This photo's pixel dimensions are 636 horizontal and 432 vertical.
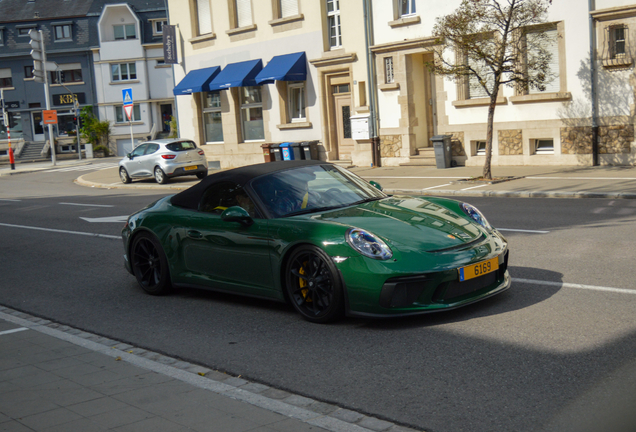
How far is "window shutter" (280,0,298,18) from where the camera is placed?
27.1 meters

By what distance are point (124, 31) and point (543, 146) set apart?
4804 centimetres

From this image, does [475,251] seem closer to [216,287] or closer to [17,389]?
[216,287]

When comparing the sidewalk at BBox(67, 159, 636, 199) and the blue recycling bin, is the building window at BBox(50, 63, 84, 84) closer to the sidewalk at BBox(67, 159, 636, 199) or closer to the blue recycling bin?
the blue recycling bin

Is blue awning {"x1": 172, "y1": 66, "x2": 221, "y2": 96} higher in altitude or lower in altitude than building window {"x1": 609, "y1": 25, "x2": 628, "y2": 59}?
higher

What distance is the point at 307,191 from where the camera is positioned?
681 centimetres

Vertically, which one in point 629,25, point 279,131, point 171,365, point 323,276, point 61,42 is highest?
point 61,42

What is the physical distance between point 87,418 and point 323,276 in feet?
7.51

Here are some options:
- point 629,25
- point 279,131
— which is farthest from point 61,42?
point 629,25

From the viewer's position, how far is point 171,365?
212 inches

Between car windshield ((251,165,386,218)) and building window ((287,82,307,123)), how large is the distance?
810 inches

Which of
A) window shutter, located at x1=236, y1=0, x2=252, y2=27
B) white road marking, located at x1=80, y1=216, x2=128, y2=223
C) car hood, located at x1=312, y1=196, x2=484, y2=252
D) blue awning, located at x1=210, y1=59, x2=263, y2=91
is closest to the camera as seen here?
car hood, located at x1=312, y1=196, x2=484, y2=252

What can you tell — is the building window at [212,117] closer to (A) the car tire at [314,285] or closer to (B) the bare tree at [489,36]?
(B) the bare tree at [489,36]

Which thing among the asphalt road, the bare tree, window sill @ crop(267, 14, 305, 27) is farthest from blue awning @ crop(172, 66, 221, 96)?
the asphalt road

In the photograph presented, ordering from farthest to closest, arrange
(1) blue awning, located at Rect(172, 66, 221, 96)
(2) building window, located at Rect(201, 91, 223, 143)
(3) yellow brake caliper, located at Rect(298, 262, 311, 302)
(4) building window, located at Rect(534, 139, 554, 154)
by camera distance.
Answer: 1. (2) building window, located at Rect(201, 91, 223, 143)
2. (1) blue awning, located at Rect(172, 66, 221, 96)
3. (4) building window, located at Rect(534, 139, 554, 154)
4. (3) yellow brake caliper, located at Rect(298, 262, 311, 302)
